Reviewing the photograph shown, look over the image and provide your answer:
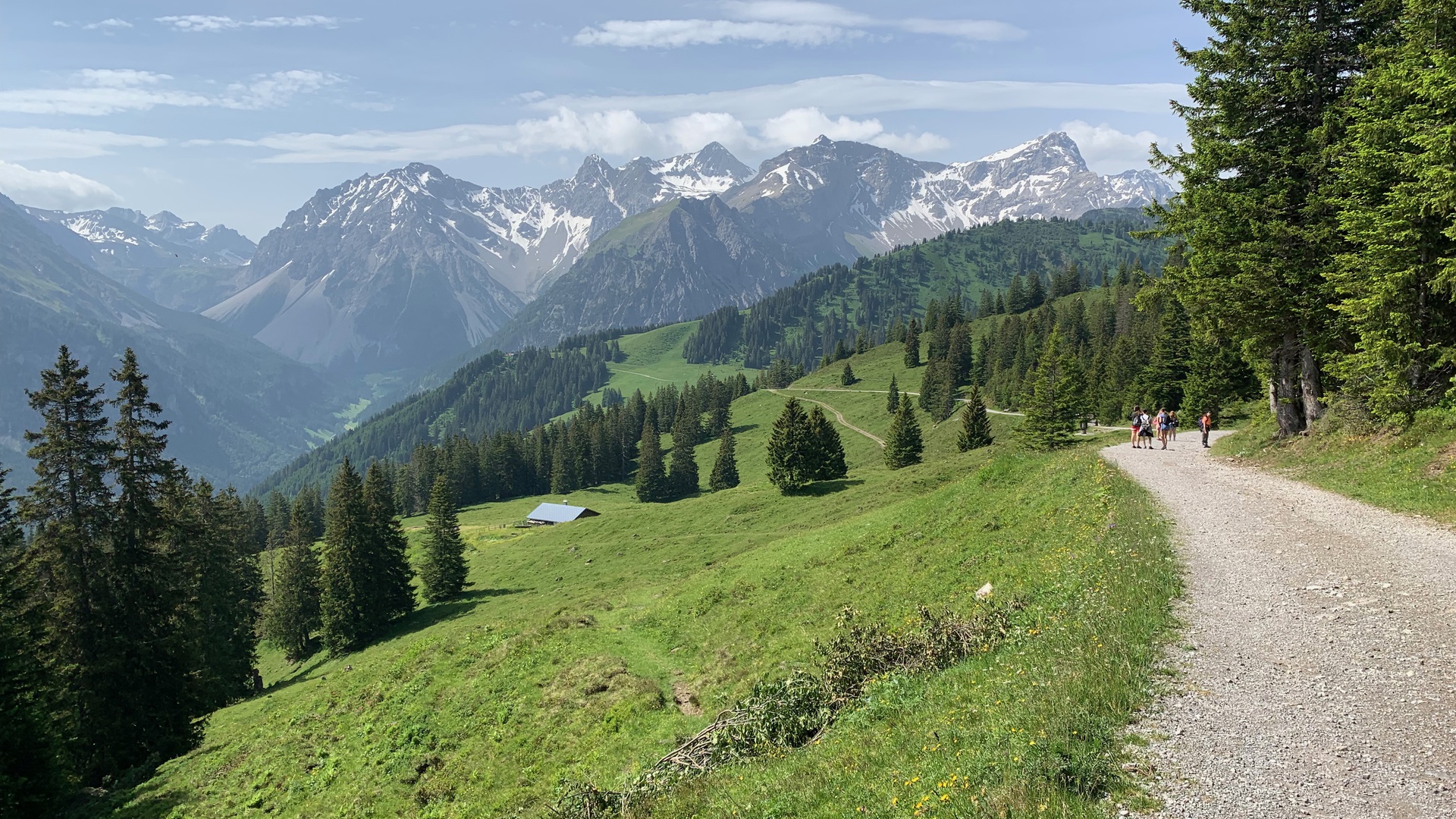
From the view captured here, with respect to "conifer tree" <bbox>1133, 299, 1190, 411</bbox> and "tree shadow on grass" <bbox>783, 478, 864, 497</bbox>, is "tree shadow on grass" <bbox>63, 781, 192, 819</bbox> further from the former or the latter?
"conifer tree" <bbox>1133, 299, 1190, 411</bbox>

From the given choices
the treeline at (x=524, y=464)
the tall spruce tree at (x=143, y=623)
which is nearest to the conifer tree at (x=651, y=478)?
the treeline at (x=524, y=464)

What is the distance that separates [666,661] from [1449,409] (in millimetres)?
27108

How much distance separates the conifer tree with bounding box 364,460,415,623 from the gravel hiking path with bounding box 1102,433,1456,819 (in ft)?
194

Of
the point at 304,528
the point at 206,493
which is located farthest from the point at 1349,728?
the point at 304,528

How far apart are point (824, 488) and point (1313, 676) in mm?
58656

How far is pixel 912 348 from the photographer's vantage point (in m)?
191

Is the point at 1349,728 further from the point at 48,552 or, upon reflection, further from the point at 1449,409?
the point at 48,552

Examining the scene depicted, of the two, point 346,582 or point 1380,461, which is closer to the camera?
point 1380,461

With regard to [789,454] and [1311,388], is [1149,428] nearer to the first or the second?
[1311,388]

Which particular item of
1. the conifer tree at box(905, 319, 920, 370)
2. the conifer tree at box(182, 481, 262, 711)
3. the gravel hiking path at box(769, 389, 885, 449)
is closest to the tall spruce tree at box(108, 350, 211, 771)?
the conifer tree at box(182, 481, 262, 711)

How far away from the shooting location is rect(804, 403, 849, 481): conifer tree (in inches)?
2896

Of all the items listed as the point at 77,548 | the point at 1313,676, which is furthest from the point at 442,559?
the point at 1313,676

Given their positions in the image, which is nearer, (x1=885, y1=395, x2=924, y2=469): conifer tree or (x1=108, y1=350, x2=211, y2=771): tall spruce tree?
(x1=108, y1=350, x2=211, y2=771): tall spruce tree

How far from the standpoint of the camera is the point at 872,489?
2112 inches
